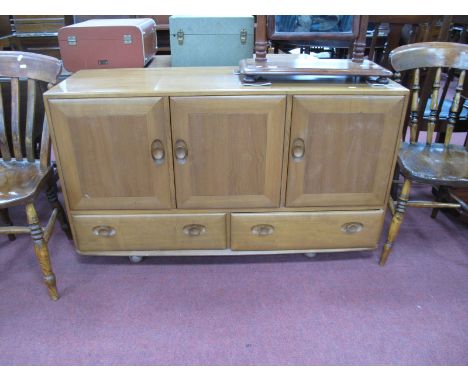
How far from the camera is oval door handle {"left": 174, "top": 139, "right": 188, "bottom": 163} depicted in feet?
4.18

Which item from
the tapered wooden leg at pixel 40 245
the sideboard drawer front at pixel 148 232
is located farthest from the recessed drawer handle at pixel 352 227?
the tapered wooden leg at pixel 40 245

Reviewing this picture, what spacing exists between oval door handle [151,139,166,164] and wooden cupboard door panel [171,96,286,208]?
0.15ft

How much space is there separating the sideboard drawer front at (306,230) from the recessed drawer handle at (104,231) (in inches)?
18.7

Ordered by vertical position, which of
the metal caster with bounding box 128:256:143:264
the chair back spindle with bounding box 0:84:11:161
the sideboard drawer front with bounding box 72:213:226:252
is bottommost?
the metal caster with bounding box 128:256:143:264

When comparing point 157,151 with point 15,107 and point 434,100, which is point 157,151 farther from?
point 434,100

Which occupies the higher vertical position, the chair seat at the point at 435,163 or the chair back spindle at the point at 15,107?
the chair back spindle at the point at 15,107

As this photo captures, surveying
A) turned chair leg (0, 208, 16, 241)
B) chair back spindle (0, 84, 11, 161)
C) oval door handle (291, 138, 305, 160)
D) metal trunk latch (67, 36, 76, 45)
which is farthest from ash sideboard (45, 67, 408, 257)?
turned chair leg (0, 208, 16, 241)

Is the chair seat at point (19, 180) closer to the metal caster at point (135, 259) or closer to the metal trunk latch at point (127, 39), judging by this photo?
the metal caster at point (135, 259)

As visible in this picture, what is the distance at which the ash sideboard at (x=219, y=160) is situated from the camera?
122 centimetres

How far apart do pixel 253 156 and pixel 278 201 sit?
0.21 m

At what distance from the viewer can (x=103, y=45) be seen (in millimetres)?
1524

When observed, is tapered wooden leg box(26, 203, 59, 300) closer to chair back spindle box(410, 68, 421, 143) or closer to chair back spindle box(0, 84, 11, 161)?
chair back spindle box(0, 84, 11, 161)

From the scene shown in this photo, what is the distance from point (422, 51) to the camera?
153 centimetres

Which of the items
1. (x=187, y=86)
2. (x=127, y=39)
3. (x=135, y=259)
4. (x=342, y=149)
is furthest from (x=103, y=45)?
(x=342, y=149)
